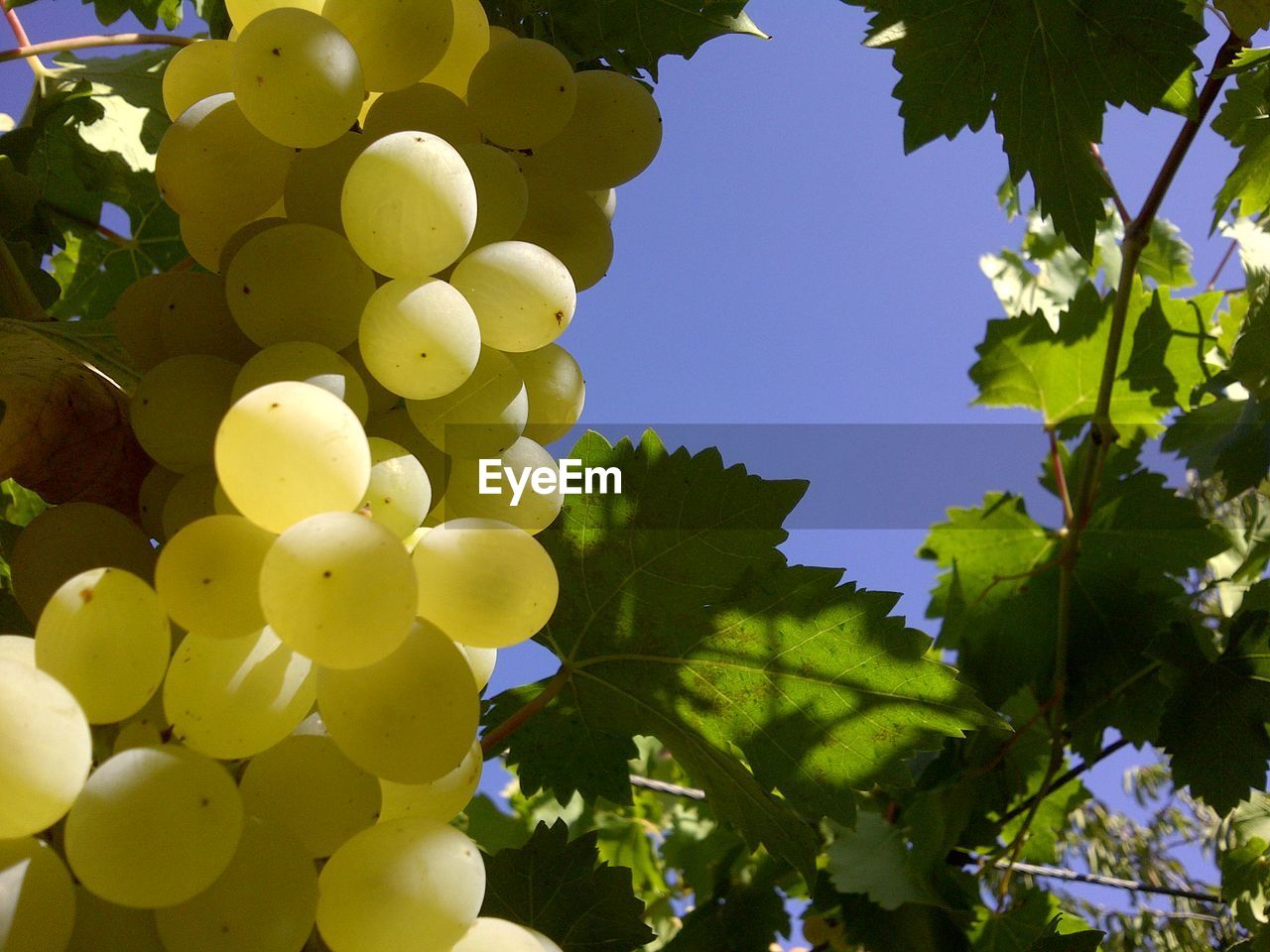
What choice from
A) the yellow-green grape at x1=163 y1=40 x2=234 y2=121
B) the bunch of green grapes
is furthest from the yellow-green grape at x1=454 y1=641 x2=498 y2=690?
the yellow-green grape at x1=163 y1=40 x2=234 y2=121

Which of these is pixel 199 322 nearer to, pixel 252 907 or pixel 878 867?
pixel 252 907

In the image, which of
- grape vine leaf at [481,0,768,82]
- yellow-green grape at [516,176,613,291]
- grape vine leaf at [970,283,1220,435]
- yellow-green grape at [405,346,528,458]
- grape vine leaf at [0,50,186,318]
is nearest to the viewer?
yellow-green grape at [405,346,528,458]

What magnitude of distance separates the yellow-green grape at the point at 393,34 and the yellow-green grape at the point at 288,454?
0.95 ft

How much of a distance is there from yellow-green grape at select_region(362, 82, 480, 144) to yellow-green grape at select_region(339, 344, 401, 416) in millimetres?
139

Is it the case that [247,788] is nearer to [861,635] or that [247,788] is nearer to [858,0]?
[861,635]

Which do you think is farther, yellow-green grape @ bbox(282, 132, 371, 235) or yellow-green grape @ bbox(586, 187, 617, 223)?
yellow-green grape @ bbox(586, 187, 617, 223)

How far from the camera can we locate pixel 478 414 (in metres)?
0.63

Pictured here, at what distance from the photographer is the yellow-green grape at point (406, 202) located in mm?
577

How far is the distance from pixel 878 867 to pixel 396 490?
111 centimetres

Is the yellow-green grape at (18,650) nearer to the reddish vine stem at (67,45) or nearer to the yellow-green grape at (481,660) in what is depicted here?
the yellow-green grape at (481,660)

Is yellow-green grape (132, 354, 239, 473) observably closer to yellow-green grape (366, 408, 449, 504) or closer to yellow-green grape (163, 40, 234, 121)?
yellow-green grape (366, 408, 449, 504)

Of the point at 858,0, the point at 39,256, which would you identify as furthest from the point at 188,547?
the point at 858,0

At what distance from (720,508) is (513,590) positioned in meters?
0.32

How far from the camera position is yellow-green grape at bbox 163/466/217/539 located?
55 centimetres
